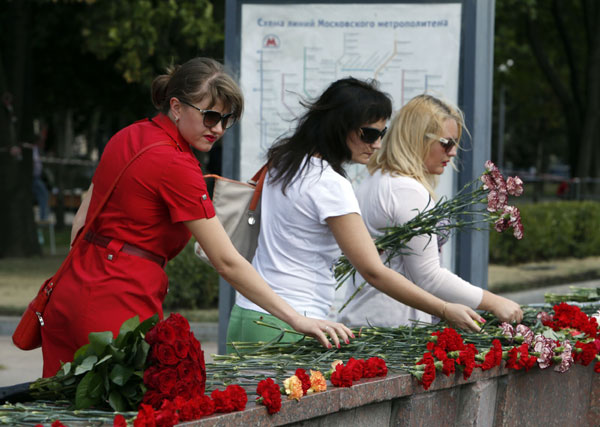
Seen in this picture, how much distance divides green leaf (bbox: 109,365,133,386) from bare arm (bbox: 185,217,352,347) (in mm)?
624

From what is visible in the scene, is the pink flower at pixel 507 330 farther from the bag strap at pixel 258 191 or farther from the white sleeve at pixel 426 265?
the bag strap at pixel 258 191

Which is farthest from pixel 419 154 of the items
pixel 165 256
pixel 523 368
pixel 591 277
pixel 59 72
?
pixel 59 72

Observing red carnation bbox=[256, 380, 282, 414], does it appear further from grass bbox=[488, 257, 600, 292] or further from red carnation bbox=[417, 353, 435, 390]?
grass bbox=[488, 257, 600, 292]

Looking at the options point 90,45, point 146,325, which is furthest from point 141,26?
point 146,325

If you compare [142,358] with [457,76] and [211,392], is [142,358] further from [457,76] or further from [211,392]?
[457,76]

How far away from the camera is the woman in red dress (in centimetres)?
273

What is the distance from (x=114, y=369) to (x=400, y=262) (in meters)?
1.67

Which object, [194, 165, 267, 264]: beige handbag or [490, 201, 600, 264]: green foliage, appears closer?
[194, 165, 267, 264]: beige handbag

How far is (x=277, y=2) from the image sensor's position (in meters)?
5.50

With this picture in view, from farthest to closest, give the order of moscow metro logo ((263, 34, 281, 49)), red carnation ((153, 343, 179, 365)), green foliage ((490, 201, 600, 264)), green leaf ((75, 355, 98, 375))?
1. green foliage ((490, 201, 600, 264))
2. moscow metro logo ((263, 34, 281, 49))
3. green leaf ((75, 355, 98, 375))
4. red carnation ((153, 343, 179, 365))

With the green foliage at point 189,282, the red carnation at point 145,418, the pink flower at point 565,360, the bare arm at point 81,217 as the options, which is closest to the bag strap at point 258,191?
the bare arm at point 81,217

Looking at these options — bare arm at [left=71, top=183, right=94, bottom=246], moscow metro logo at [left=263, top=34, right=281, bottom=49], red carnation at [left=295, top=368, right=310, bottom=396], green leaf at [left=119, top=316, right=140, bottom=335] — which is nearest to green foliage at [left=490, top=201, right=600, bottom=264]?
moscow metro logo at [left=263, top=34, right=281, bottom=49]

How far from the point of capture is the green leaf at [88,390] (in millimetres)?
2174

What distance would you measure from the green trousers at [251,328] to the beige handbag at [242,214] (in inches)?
10.4
